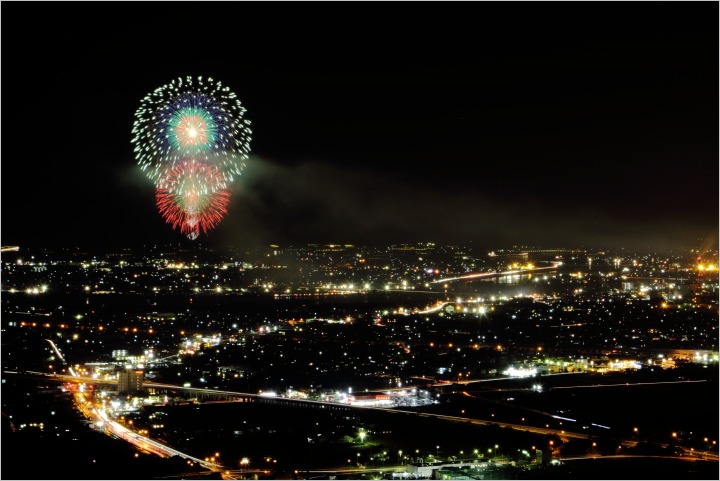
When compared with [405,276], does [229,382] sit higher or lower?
lower

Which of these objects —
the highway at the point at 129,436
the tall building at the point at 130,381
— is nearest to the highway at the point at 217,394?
the highway at the point at 129,436

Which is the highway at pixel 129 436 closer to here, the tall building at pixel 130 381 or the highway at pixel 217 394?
the highway at pixel 217 394

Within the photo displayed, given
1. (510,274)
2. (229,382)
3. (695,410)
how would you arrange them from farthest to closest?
(510,274) → (229,382) → (695,410)

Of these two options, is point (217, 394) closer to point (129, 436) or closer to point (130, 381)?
point (130, 381)

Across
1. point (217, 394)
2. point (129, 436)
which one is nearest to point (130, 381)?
point (217, 394)

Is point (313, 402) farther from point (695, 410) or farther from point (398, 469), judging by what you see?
point (695, 410)

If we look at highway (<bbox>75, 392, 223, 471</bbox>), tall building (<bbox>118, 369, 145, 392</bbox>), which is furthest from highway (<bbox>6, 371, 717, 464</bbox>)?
tall building (<bbox>118, 369, 145, 392</bbox>)

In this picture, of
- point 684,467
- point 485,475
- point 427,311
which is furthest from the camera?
point 427,311

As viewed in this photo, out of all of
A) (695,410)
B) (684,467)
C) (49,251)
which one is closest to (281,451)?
(684,467)
